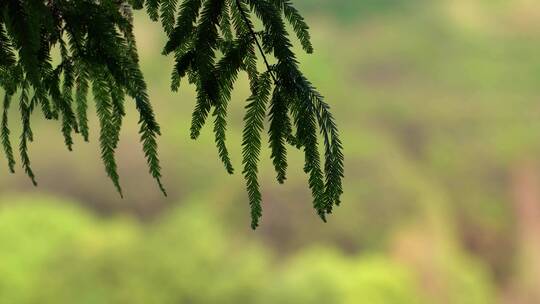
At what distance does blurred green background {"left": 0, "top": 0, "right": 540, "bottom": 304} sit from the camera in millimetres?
21078

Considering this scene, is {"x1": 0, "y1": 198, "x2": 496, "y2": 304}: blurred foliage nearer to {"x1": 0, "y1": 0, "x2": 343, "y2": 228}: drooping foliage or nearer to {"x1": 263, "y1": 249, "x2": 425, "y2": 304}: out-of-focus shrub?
{"x1": 263, "y1": 249, "x2": 425, "y2": 304}: out-of-focus shrub

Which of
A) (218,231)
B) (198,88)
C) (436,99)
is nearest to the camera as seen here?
(198,88)

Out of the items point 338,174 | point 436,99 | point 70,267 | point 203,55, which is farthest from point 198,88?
point 436,99

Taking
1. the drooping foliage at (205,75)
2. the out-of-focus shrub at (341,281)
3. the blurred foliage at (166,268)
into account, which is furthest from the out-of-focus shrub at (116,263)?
the drooping foliage at (205,75)

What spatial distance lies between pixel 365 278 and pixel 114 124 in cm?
2057

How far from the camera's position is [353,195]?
2586cm

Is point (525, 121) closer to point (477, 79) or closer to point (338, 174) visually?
point (477, 79)

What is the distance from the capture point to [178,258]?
72.3 ft

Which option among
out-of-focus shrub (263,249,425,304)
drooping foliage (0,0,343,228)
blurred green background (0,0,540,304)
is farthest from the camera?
blurred green background (0,0,540,304)

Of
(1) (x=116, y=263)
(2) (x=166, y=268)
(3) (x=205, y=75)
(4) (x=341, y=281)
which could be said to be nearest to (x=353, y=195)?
(4) (x=341, y=281)

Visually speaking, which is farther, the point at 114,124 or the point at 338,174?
the point at 114,124

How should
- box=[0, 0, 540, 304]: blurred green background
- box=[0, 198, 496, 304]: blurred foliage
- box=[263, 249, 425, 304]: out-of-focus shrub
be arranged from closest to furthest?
box=[263, 249, 425, 304]: out-of-focus shrub
box=[0, 198, 496, 304]: blurred foliage
box=[0, 0, 540, 304]: blurred green background

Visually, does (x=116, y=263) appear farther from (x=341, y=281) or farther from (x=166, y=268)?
(x=341, y=281)

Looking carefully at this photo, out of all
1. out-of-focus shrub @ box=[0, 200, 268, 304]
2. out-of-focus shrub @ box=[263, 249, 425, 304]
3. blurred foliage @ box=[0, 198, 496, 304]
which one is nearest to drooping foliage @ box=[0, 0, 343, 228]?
out-of-focus shrub @ box=[263, 249, 425, 304]
